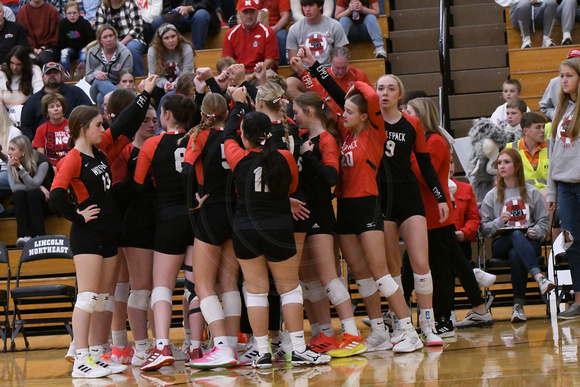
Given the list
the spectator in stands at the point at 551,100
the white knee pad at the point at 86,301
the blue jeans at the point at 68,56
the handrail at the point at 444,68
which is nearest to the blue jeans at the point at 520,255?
the spectator in stands at the point at 551,100

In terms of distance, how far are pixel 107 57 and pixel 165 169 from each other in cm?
506

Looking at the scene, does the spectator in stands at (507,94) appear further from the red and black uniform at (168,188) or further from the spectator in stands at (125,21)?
the red and black uniform at (168,188)

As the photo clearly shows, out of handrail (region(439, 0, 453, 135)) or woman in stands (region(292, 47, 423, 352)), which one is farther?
handrail (region(439, 0, 453, 135))

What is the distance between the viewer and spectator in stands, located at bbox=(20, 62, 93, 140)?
30.3 feet

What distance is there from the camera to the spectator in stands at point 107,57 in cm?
990

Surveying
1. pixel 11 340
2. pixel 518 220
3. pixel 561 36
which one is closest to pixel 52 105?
pixel 11 340

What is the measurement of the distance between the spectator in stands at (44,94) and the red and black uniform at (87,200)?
13.8 ft

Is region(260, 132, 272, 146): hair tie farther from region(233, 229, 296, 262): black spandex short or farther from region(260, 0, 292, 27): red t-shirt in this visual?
region(260, 0, 292, 27): red t-shirt

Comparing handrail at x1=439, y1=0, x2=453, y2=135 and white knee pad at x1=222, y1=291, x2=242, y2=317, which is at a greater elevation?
handrail at x1=439, y1=0, x2=453, y2=135

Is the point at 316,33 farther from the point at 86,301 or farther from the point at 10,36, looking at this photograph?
the point at 86,301

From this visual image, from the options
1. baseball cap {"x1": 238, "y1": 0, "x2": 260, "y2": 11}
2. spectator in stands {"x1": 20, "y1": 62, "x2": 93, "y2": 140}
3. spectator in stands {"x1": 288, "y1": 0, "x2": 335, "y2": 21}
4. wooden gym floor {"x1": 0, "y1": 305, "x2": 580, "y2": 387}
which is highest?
spectator in stands {"x1": 288, "y1": 0, "x2": 335, "y2": 21}

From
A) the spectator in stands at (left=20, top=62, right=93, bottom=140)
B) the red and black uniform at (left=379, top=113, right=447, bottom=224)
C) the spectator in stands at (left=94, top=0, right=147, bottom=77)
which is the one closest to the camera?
the red and black uniform at (left=379, top=113, right=447, bottom=224)

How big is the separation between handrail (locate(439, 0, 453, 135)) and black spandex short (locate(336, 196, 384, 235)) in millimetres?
4271

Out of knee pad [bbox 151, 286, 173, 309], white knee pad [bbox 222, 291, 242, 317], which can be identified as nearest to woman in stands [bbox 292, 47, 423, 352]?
white knee pad [bbox 222, 291, 242, 317]
